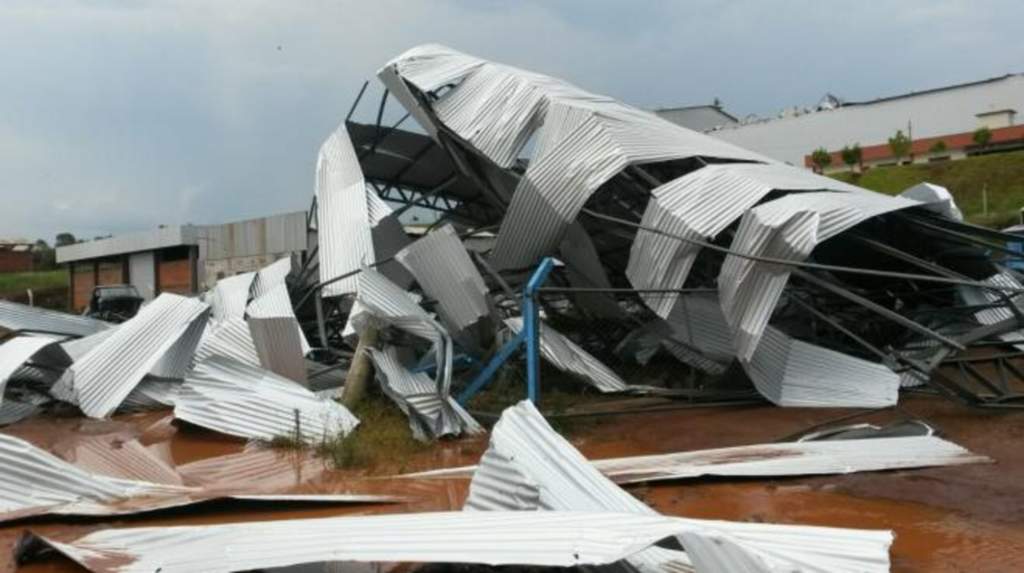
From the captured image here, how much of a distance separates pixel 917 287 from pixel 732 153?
10.5 feet

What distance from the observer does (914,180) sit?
4041 centimetres

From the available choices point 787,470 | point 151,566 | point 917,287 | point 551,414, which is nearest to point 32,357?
point 551,414

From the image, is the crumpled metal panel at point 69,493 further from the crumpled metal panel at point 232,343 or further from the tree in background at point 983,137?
the tree in background at point 983,137

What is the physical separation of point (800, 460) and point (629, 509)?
7.43 feet

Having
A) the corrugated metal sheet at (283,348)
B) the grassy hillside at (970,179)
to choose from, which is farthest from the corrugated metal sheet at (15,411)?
the grassy hillside at (970,179)

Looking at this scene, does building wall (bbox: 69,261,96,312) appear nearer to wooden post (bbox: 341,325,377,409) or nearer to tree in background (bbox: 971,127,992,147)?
wooden post (bbox: 341,325,377,409)

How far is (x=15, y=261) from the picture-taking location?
184 feet

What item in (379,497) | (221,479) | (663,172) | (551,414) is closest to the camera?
(379,497)

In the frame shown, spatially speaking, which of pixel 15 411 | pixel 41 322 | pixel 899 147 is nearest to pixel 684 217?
pixel 15 411

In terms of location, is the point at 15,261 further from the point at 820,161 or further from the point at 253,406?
the point at 253,406

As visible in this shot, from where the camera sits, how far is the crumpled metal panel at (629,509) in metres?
2.99

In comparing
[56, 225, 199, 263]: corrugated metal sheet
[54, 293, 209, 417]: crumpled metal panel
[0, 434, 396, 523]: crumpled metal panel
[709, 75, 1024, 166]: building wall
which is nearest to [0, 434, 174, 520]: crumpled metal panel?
[0, 434, 396, 523]: crumpled metal panel

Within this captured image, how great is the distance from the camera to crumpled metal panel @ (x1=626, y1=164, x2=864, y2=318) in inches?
316

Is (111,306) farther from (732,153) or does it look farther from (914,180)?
(914,180)
